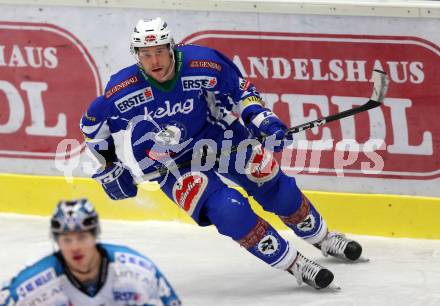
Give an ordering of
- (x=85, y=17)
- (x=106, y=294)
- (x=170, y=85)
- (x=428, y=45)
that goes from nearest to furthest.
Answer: (x=106, y=294), (x=170, y=85), (x=428, y=45), (x=85, y=17)

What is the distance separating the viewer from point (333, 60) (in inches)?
256

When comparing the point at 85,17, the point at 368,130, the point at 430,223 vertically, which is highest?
the point at 85,17

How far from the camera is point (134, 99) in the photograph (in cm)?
564

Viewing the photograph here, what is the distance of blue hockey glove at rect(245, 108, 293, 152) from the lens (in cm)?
557

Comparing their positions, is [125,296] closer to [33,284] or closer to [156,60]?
[33,284]

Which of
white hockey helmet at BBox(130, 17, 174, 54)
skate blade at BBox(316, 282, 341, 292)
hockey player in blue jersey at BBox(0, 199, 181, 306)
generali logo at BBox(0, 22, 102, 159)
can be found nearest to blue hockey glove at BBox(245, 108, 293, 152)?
white hockey helmet at BBox(130, 17, 174, 54)

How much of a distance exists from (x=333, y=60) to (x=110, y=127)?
1320 mm

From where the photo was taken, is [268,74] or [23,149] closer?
[268,74]

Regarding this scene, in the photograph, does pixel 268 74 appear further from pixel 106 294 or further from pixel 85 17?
pixel 106 294

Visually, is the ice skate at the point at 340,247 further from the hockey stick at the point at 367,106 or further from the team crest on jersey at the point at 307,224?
the hockey stick at the point at 367,106

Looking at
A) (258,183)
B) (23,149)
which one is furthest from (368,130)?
(23,149)

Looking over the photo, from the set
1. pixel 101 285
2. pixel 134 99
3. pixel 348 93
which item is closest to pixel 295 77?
pixel 348 93

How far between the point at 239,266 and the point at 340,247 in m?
0.47

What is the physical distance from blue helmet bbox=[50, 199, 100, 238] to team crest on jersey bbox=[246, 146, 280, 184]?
6.59ft
